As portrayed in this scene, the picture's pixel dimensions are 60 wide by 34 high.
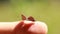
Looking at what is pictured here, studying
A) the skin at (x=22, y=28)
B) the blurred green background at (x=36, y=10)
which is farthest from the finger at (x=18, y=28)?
the blurred green background at (x=36, y=10)

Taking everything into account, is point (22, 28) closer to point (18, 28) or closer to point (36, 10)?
point (18, 28)

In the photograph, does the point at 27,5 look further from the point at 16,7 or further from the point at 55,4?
the point at 55,4

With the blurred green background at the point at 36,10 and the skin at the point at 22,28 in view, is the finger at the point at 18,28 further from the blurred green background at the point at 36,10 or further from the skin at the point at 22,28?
the blurred green background at the point at 36,10

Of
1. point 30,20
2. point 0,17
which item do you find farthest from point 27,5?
point 30,20

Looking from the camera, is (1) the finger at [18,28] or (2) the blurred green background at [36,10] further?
(2) the blurred green background at [36,10]

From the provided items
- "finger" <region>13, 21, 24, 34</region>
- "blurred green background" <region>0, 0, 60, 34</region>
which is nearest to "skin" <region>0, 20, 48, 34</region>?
"finger" <region>13, 21, 24, 34</region>

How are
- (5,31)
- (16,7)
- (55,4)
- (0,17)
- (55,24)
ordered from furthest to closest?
(55,4) → (16,7) → (0,17) → (55,24) → (5,31)

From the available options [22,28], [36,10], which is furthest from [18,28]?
[36,10]

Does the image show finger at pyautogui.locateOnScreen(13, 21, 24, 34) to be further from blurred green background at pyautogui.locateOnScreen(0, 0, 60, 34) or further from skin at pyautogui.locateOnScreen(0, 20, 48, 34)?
blurred green background at pyautogui.locateOnScreen(0, 0, 60, 34)

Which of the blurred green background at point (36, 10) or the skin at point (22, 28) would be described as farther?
the blurred green background at point (36, 10)
